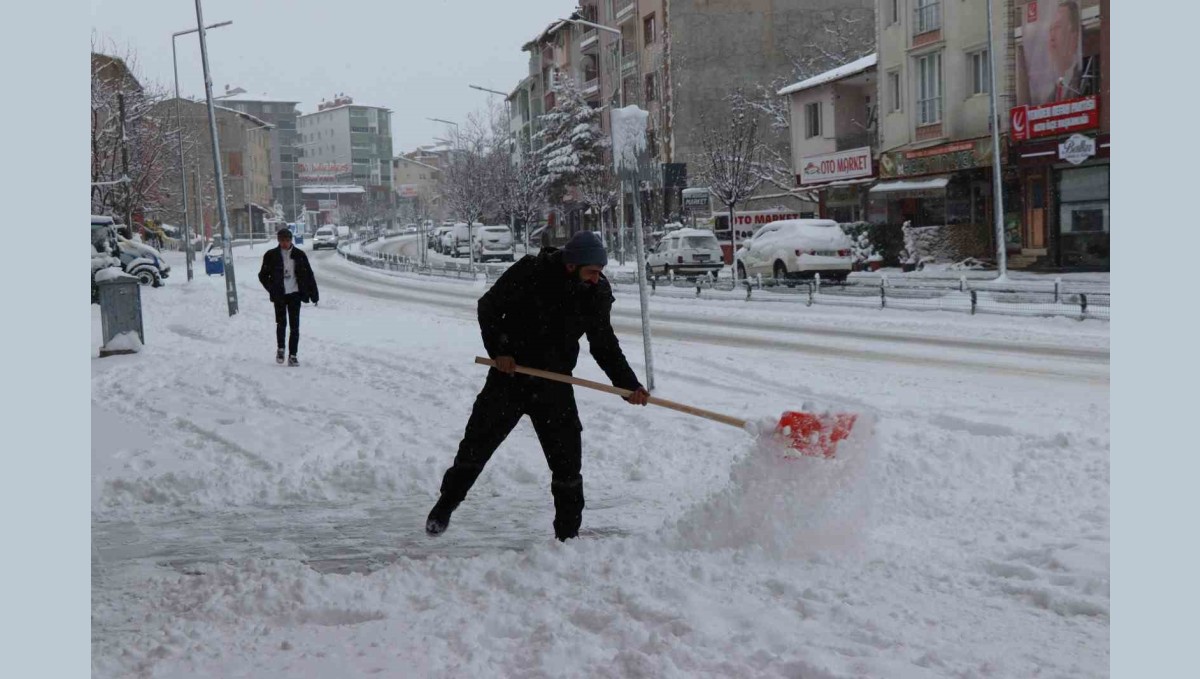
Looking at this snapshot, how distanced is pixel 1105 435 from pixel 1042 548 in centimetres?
307

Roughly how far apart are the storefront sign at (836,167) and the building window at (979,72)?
13.6ft

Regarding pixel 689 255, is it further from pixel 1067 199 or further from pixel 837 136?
pixel 1067 199

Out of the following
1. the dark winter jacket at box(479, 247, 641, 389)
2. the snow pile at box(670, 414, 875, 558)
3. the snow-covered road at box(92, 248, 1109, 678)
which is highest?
the dark winter jacket at box(479, 247, 641, 389)

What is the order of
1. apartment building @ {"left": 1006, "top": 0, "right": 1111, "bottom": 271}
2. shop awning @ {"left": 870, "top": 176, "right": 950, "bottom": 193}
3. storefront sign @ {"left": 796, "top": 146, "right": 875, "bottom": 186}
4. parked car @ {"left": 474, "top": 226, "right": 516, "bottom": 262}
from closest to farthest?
apartment building @ {"left": 1006, "top": 0, "right": 1111, "bottom": 271} < shop awning @ {"left": 870, "top": 176, "right": 950, "bottom": 193} < storefront sign @ {"left": 796, "top": 146, "right": 875, "bottom": 186} < parked car @ {"left": 474, "top": 226, "right": 516, "bottom": 262}

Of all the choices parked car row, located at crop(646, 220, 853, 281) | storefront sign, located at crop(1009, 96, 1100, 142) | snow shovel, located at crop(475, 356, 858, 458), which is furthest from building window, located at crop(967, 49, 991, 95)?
snow shovel, located at crop(475, 356, 858, 458)

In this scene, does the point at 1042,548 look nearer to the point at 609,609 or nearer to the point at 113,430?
the point at 609,609

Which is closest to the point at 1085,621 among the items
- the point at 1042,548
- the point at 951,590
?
the point at 951,590

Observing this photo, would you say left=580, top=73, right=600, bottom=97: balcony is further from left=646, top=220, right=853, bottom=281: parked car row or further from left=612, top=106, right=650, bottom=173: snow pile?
left=612, top=106, right=650, bottom=173: snow pile

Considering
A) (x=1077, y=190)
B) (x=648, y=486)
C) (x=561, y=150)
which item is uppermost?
(x=561, y=150)

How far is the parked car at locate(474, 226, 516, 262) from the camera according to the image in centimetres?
4459

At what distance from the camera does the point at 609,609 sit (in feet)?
14.2

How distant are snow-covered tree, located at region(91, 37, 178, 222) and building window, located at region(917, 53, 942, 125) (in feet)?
69.1

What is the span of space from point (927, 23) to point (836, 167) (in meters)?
5.13

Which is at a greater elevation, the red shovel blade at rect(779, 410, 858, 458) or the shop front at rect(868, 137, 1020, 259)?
the shop front at rect(868, 137, 1020, 259)
